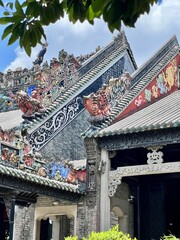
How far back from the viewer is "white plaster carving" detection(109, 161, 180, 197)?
1263cm

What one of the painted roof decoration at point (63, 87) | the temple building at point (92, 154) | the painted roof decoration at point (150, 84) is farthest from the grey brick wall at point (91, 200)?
the painted roof decoration at point (63, 87)

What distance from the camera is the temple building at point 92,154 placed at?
12.3 meters

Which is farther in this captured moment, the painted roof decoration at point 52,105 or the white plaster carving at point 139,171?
the white plaster carving at point 139,171

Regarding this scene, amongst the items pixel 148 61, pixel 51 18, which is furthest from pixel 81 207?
pixel 51 18

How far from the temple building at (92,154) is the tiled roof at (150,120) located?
1.2 inches

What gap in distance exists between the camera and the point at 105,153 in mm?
13555

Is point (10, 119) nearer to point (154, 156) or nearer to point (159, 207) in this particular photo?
point (159, 207)

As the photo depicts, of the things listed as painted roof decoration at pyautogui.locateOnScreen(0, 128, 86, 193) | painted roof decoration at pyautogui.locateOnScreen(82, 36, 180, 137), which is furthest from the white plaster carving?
painted roof decoration at pyautogui.locateOnScreen(82, 36, 180, 137)

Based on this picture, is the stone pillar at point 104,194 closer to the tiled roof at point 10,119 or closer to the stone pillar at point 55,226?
the stone pillar at point 55,226

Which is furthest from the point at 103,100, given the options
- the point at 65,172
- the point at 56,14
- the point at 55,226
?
the point at 56,14

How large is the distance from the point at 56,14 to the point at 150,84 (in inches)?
530

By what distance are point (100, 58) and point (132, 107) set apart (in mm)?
3437

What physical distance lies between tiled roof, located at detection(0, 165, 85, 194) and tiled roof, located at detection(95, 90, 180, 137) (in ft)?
5.00

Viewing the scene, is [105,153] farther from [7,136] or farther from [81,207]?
[7,136]
